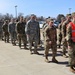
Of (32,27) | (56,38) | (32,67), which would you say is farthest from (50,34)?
(32,27)

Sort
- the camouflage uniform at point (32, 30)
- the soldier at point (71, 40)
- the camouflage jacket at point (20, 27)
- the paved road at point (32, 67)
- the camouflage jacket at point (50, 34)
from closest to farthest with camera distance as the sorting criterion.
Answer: the soldier at point (71, 40)
the paved road at point (32, 67)
the camouflage jacket at point (50, 34)
the camouflage uniform at point (32, 30)
the camouflage jacket at point (20, 27)

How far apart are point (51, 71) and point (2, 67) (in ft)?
6.85

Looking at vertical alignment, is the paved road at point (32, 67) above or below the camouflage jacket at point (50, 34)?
below

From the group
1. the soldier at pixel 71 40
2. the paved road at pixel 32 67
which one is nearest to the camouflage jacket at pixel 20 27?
the paved road at pixel 32 67

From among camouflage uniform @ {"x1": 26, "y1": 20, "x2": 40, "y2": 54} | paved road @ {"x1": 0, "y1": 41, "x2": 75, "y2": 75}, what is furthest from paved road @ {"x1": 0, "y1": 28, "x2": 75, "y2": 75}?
camouflage uniform @ {"x1": 26, "y1": 20, "x2": 40, "y2": 54}

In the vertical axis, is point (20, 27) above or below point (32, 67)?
above

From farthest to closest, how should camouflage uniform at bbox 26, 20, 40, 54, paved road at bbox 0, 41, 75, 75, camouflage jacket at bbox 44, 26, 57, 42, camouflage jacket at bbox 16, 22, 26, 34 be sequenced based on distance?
1. camouflage jacket at bbox 16, 22, 26, 34
2. camouflage uniform at bbox 26, 20, 40, 54
3. camouflage jacket at bbox 44, 26, 57, 42
4. paved road at bbox 0, 41, 75, 75

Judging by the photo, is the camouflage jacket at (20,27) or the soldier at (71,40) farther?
the camouflage jacket at (20,27)

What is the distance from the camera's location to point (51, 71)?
9414 mm

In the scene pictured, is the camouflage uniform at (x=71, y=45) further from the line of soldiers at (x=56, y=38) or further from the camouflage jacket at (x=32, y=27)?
the camouflage jacket at (x=32, y=27)

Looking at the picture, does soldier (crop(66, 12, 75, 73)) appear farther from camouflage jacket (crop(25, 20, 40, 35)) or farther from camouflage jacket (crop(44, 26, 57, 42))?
camouflage jacket (crop(25, 20, 40, 35))

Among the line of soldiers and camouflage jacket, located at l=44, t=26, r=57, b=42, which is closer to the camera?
the line of soldiers

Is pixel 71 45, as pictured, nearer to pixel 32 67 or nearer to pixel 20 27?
pixel 32 67

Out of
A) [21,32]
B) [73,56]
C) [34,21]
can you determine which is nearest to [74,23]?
[73,56]
